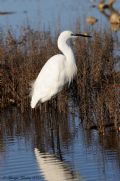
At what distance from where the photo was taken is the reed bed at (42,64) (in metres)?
8.89

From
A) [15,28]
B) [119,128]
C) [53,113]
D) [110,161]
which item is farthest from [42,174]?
[15,28]

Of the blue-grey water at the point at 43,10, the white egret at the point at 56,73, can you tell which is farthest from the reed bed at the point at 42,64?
the blue-grey water at the point at 43,10

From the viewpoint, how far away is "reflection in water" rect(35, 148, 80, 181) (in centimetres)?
555

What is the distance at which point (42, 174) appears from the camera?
5.68m

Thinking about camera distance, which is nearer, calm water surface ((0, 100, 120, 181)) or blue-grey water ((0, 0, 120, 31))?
calm water surface ((0, 100, 120, 181))

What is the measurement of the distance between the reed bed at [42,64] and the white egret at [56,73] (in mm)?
228

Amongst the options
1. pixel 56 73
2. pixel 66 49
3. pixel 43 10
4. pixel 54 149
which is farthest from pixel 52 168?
pixel 43 10

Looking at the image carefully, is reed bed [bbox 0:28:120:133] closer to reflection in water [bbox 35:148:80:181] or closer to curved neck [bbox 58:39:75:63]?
curved neck [bbox 58:39:75:63]

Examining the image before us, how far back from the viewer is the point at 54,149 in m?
6.92

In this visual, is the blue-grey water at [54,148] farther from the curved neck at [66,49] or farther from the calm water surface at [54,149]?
the curved neck at [66,49]

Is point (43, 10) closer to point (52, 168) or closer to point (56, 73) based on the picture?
point (56, 73)

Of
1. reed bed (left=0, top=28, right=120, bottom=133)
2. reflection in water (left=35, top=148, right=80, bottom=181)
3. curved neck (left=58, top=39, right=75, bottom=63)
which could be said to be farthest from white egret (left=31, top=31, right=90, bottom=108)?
reflection in water (left=35, top=148, right=80, bottom=181)

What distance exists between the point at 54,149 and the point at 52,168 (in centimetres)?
99

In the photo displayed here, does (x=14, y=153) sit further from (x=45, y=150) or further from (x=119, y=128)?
(x=119, y=128)
